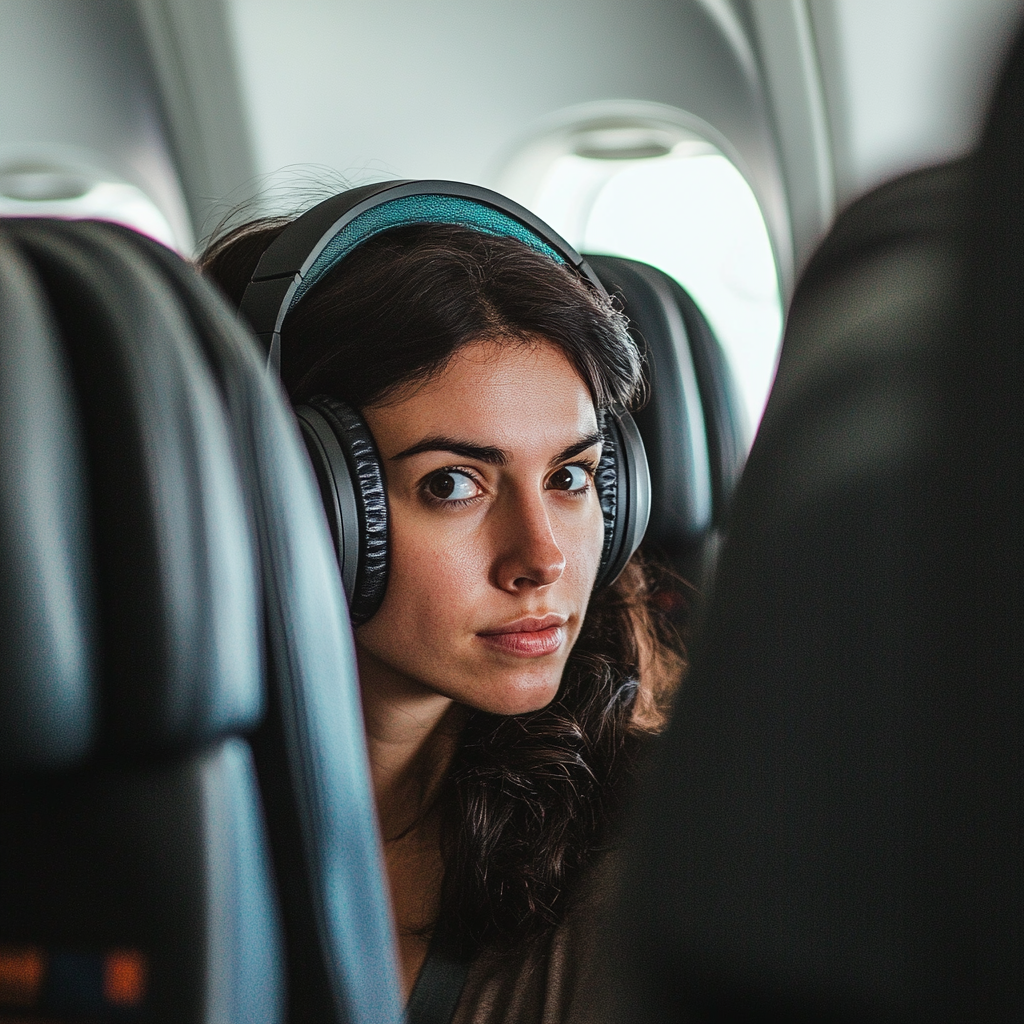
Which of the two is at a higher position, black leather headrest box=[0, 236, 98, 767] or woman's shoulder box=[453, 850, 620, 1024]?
black leather headrest box=[0, 236, 98, 767]

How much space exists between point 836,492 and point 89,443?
0.36 metres

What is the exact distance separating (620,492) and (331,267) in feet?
1.28

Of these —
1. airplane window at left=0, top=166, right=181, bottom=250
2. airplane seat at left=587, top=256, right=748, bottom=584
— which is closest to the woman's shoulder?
airplane seat at left=587, top=256, right=748, bottom=584

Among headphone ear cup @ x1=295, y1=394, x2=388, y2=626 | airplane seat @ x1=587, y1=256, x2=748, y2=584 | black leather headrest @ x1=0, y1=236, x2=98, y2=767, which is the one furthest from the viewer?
airplane seat @ x1=587, y1=256, x2=748, y2=584

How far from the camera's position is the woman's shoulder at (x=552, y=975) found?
3.15ft

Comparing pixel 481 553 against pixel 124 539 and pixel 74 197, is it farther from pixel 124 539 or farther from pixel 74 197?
pixel 74 197

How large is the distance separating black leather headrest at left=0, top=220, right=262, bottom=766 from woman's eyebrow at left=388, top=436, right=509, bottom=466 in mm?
553

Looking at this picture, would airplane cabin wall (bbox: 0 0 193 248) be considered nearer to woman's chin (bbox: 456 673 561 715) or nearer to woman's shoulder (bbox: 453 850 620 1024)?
woman's chin (bbox: 456 673 561 715)

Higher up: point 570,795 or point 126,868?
point 126,868

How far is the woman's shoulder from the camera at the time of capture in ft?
3.15

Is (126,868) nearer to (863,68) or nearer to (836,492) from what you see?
(836,492)

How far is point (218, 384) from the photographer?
522 mm

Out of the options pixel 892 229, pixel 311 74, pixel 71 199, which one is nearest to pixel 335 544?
pixel 892 229

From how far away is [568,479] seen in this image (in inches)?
44.8
